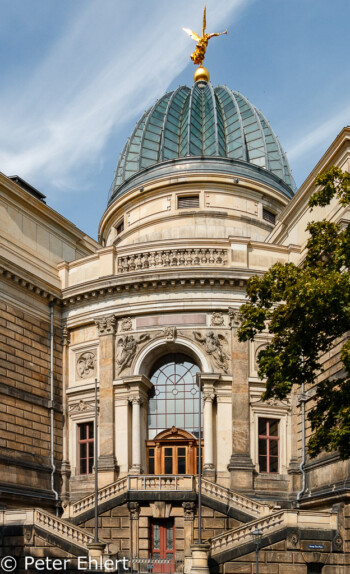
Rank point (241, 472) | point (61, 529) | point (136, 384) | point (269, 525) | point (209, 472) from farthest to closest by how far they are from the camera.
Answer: point (136, 384) → point (209, 472) → point (241, 472) → point (61, 529) → point (269, 525)

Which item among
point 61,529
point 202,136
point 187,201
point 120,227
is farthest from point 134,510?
point 202,136

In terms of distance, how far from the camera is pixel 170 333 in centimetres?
3988

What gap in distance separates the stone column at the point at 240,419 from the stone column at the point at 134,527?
5524mm

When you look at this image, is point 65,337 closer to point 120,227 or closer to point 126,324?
point 126,324

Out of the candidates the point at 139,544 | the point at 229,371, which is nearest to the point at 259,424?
the point at 229,371

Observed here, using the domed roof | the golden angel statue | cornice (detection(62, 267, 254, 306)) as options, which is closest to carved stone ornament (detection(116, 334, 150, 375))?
cornice (detection(62, 267, 254, 306))

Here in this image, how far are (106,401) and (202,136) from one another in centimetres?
2239

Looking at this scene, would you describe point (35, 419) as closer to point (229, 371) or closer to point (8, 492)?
point (8, 492)

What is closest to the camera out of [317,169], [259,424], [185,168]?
[317,169]

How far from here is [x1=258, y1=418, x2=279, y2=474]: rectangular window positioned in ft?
128

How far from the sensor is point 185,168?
5147 centimetres

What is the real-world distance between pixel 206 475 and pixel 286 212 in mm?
14697

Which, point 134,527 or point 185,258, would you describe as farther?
point 185,258

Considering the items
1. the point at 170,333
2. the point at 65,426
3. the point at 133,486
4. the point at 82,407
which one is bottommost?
the point at 133,486
